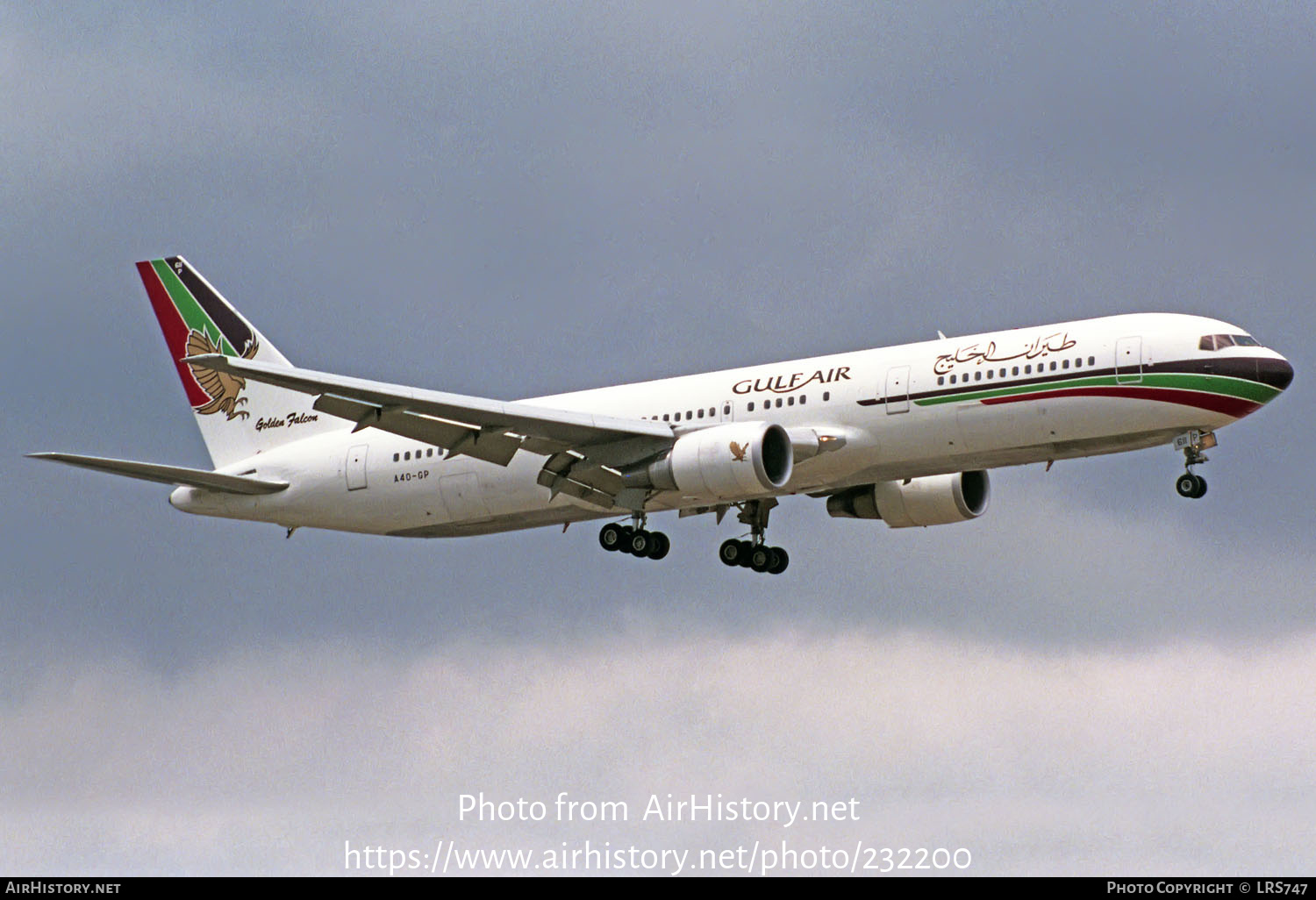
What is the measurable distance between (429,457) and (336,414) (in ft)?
20.7

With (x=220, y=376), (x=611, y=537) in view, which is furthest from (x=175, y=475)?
(x=611, y=537)

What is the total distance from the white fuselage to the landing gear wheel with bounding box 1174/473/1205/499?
4.00ft

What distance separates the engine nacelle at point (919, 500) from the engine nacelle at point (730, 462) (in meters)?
7.26

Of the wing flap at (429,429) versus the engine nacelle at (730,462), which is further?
the wing flap at (429,429)

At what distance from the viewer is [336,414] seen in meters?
55.9

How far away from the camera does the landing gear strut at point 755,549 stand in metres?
63.2

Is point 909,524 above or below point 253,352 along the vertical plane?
below

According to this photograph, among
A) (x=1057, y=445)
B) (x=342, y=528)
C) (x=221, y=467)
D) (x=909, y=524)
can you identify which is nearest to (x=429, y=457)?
(x=342, y=528)

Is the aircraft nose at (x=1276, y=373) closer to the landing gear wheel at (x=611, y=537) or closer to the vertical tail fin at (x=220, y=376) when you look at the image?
the landing gear wheel at (x=611, y=537)

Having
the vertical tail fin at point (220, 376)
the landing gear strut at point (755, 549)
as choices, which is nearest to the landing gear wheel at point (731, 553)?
the landing gear strut at point (755, 549)

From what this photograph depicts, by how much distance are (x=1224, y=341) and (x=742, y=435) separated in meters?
12.3

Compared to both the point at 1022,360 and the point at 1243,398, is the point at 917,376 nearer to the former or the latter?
the point at 1022,360

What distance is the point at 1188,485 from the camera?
54375mm

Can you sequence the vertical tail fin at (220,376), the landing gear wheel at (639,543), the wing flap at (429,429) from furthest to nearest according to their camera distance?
the vertical tail fin at (220,376), the landing gear wheel at (639,543), the wing flap at (429,429)
